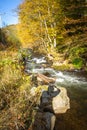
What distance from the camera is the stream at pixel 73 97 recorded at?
7.91 meters

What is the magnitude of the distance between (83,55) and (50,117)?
10.6 m

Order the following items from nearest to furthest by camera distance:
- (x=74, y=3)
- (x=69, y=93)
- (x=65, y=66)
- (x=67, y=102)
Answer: (x=67, y=102) → (x=69, y=93) → (x=65, y=66) → (x=74, y=3)

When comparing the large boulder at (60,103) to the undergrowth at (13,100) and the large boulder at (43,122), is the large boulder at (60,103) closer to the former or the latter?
the large boulder at (43,122)

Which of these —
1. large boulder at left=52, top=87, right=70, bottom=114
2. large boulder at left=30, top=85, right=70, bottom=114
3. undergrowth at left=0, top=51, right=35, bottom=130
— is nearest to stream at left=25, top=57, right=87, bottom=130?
large boulder at left=52, top=87, right=70, bottom=114

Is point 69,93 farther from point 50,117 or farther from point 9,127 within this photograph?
point 9,127

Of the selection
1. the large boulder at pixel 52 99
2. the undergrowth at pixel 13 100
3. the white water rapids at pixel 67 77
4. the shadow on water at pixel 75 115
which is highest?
the undergrowth at pixel 13 100

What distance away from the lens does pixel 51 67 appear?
17.9m

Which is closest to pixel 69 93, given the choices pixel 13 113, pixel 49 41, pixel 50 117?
pixel 50 117

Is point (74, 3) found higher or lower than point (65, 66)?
higher

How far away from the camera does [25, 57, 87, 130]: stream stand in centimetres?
791

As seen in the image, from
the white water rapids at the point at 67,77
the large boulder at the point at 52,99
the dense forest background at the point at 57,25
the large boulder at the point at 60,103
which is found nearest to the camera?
the large boulder at the point at 52,99

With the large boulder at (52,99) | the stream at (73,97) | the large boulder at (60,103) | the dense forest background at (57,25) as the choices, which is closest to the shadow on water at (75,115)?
the stream at (73,97)

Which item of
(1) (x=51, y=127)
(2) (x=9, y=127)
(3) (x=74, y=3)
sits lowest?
(1) (x=51, y=127)

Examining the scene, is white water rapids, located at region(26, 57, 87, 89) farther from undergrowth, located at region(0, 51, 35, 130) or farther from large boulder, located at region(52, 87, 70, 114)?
undergrowth, located at region(0, 51, 35, 130)
